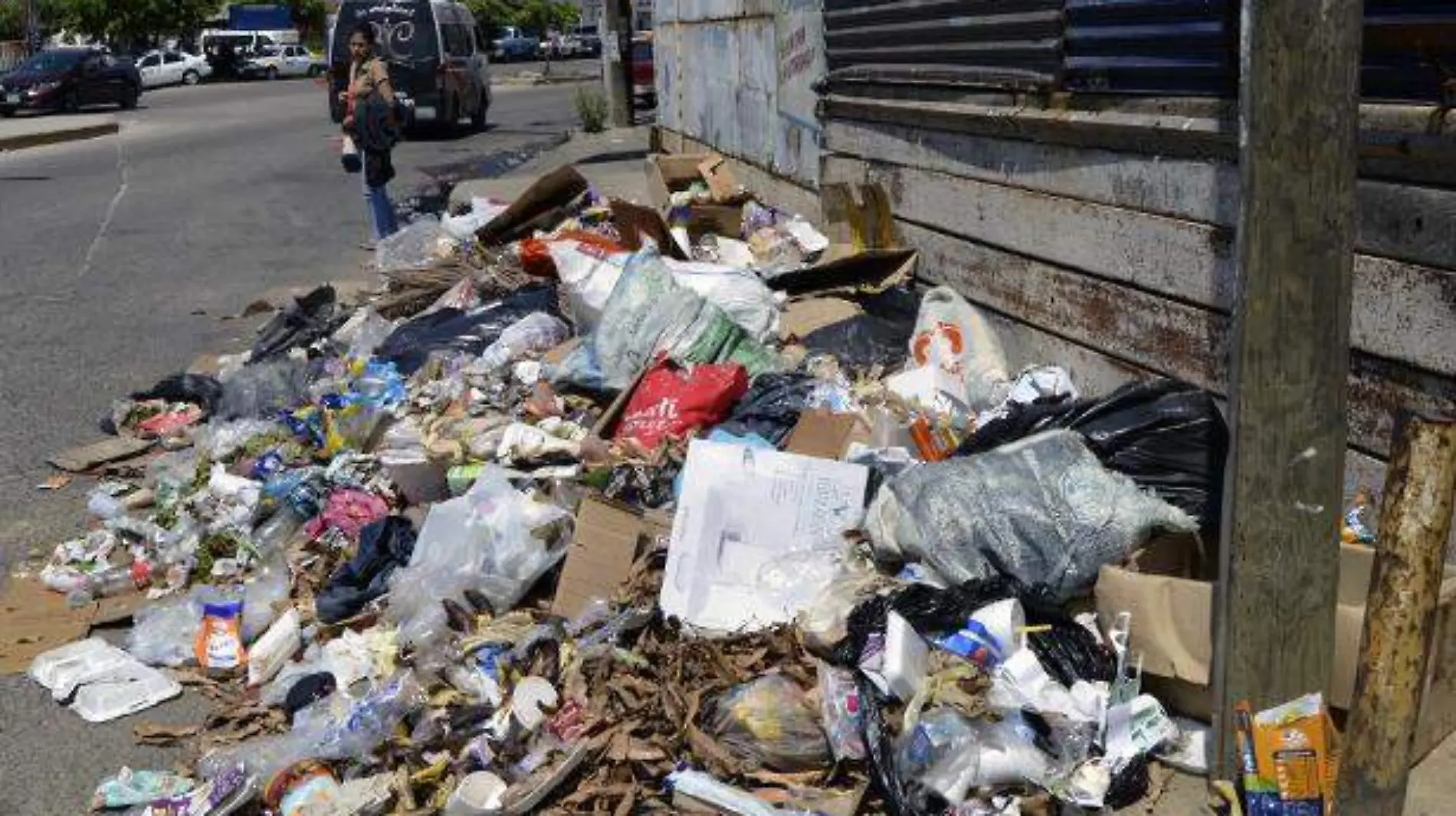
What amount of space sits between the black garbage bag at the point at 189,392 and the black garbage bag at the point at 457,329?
2.78 ft

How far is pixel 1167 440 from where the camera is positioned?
4.00 m

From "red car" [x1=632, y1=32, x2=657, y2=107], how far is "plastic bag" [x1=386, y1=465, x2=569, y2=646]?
78.1ft

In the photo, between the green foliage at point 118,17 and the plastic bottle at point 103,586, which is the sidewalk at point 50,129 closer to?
the plastic bottle at point 103,586

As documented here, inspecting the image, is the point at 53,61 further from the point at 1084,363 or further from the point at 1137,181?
the point at 1137,181

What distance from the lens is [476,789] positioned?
3.53 m

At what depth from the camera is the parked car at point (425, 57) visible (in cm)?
2242

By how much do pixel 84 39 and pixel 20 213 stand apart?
50.2m

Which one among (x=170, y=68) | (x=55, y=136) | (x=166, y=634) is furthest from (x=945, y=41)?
(x=170, y=68)

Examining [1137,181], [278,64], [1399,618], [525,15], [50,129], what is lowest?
[1399,618]

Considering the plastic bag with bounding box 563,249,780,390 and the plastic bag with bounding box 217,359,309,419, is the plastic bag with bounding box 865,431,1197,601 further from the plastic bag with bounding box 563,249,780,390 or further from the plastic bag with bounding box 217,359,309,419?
the plastic bag with bounding box 217,359,309,419

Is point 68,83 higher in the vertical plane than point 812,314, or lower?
higher

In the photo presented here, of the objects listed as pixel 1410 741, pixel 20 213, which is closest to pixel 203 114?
pixel 20 213

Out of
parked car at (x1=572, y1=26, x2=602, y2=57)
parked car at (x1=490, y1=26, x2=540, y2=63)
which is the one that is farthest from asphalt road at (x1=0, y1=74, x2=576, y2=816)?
parked car at (x1=572, y1=26, x2=602, y2=57)

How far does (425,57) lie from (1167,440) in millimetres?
20457
